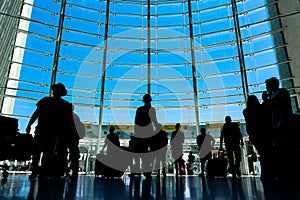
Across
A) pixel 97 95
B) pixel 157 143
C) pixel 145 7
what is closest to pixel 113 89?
pixel 97 95

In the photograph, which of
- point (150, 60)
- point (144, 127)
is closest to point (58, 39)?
point (150, 60)

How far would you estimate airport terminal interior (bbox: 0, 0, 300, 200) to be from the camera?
1089 cm

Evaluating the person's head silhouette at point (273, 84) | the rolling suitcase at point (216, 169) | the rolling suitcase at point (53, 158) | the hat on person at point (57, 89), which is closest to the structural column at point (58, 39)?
the rolling suitcase at point (53, 158)

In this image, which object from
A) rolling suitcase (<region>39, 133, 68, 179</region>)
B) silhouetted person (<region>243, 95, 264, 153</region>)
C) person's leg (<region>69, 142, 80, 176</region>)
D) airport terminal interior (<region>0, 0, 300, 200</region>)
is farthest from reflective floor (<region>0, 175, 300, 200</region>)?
airport terminal interior (<region>0, 0, 300, 200</region>)

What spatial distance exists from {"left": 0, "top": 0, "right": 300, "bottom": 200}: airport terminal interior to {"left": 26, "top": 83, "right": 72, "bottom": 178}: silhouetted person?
24.1ft

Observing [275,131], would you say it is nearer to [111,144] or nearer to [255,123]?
[255,123]

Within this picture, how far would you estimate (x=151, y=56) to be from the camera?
1318cm

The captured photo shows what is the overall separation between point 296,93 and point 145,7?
929 cm

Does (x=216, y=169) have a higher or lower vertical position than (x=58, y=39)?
lower

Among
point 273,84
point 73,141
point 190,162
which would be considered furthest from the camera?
point 190,162

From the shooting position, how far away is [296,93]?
10.8 metres

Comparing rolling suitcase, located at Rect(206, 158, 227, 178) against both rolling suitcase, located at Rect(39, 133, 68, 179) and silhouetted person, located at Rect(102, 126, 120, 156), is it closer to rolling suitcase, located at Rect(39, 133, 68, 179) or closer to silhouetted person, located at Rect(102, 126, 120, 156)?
silhouetted person, located at Rect(102, 126, 120, 156)

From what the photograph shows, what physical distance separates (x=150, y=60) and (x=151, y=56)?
12.6 inches

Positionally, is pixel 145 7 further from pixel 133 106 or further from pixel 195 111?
pixel 195 111
